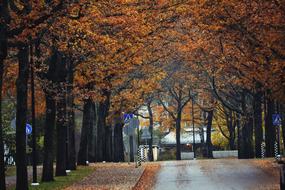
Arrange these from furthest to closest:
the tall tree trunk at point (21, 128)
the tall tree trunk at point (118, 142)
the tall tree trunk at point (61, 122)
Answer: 1. the tall tree trunk at point (118, 142)
2. the tall tree trunk at point (61, 122)
3. the tall tree trunk at point (21, 128)

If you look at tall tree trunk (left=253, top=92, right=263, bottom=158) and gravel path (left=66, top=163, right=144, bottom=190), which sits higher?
tall tree trunk (left=253, top=92, right=263, bottom=158)

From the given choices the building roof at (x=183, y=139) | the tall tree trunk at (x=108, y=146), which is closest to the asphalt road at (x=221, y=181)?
the tall tree trunk at (x=108, y=146)

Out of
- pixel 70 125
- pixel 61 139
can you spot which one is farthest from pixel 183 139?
pixel 61 139

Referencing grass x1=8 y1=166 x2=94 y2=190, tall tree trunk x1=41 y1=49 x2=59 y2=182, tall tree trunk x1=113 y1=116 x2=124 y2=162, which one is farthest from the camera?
tall tree trunk x1=113 y1=116 x2=124 y2=162

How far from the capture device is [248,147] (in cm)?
5338

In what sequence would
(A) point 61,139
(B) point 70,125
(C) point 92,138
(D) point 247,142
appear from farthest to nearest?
(D) point 247,142 → (C) point 92,138 → (B) point 70,125 → (A) point 61,139

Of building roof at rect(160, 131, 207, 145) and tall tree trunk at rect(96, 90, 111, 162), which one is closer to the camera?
tall tree trunk at rect(96, 90, 111, 162)

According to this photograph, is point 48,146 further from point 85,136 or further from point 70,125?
point 85,136

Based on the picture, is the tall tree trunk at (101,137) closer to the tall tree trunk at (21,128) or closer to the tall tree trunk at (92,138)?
the tall tree trunk at (92,138)

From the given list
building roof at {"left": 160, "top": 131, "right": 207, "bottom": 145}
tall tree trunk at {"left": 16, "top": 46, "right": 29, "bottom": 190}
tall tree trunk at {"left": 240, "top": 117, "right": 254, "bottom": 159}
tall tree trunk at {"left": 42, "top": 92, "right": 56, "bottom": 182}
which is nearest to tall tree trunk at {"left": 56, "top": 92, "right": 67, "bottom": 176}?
tall tree trunk at {"left": 42, "top": 92, "right": 56, "bottom": 182}

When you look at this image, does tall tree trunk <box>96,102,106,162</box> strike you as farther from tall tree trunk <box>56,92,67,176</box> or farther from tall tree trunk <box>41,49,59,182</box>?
tall tree trunk <box>41,49,59,182</box>

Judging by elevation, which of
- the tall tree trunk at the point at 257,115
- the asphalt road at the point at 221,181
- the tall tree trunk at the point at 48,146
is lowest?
the asphalt road at the point at 221,181

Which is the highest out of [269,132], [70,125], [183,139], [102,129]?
[183,139]

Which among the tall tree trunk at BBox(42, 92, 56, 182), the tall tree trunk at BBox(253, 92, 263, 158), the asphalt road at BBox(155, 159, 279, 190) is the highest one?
the tall tree trunk at BBox(253, 92, 263, 158)
